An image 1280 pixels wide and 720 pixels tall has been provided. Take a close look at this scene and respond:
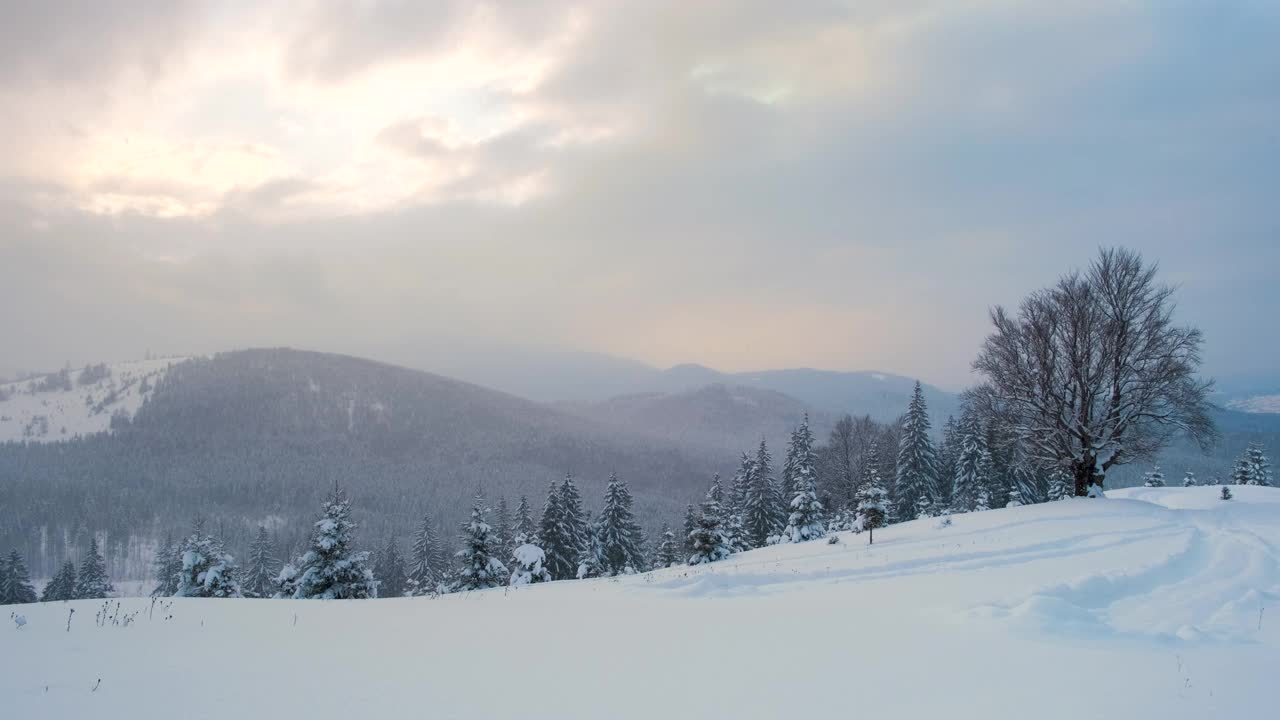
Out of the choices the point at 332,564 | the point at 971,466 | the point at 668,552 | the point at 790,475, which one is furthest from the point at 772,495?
the point at 332,564

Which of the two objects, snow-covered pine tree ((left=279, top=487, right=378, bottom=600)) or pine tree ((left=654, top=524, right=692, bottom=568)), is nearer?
snow-covered pine tree ((left=279, top=487, right=378, bottom=600))

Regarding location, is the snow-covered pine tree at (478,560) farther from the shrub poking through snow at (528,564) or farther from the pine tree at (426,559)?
the pine tree at (426,559)

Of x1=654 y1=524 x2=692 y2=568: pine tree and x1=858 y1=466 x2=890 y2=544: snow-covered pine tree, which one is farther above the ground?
x1=858 y1=466 x2=890 y2=544: snow-covered pine tree

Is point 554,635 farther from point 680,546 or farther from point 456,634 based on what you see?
point 680,546

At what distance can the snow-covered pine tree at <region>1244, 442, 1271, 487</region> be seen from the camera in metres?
41.1

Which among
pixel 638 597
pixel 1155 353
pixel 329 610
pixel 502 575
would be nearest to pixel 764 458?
pixel 502 575

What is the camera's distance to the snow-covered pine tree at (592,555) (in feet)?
117

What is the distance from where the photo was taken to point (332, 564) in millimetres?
24766

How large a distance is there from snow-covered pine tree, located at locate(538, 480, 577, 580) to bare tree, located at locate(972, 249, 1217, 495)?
82.9 ft

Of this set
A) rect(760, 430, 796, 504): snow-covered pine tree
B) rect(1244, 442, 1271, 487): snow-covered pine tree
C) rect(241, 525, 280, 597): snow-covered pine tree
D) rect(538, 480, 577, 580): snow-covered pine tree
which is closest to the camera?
rect(538, 480, 577, 580): snow-covered pine tree

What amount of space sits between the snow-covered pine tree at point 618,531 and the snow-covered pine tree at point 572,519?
5.75 ft

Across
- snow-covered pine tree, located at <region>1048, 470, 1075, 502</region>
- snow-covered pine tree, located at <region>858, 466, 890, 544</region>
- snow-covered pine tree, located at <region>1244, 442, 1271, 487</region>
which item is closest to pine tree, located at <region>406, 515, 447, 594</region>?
snow-covered pine tree, located at <region>858, 466, 890, 544</region>

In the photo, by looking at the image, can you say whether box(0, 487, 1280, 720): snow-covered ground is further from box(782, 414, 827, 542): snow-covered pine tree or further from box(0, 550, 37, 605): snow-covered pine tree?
box(0, 550, 37, 605): snow-covered pine tree

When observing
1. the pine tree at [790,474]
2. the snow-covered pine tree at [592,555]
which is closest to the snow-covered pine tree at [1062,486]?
the pine tree at [790,474]
